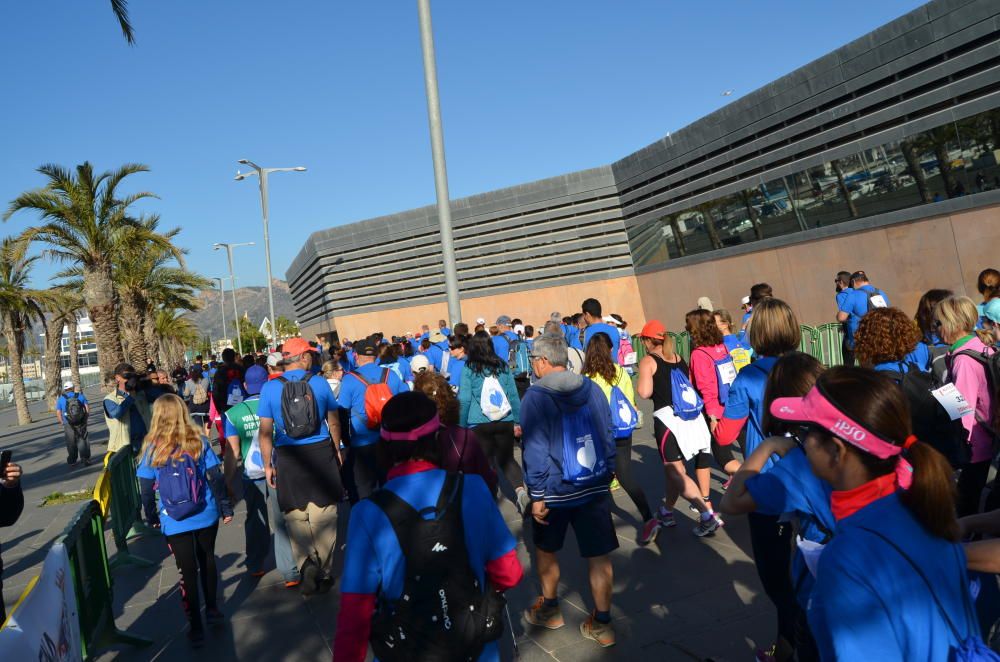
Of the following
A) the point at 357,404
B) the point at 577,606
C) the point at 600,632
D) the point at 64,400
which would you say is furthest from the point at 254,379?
the point at 64,400

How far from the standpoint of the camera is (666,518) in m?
6.53

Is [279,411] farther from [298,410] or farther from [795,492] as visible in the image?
[795,492]

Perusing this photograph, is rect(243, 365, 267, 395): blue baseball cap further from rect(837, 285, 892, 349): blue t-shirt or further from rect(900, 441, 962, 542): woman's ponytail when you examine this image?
rect(900, 441, 962, 542): woman's ponytail

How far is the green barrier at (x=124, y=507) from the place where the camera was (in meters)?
7.50

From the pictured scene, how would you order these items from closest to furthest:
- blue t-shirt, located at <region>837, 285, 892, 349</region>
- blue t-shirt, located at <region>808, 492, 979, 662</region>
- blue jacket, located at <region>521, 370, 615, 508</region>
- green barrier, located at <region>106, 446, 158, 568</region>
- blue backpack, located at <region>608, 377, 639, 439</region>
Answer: blue t-shirt, located at <region>808, 492, 979, 662</region>
blue jacket, located at <region>521, 370, 615, 508</region>
blue backpack, located at <region>608, 377, 639, 439</region>
green barrier, located at <region>106, 446, 158, 568</region>
blue t-shirt, located at <region>837, 285, 892, 349</region>

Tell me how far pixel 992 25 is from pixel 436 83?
28.8 ft

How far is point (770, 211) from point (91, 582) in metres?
17.3

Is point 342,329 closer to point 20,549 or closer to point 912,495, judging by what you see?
point 20,549

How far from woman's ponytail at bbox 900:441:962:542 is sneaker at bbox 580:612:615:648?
292 centimetres

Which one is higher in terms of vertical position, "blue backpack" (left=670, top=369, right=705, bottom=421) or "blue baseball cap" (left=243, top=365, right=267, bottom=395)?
"blue baseball cap" (left=243, top=365, right=267, bottom=395)

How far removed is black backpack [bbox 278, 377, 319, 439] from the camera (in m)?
6.00

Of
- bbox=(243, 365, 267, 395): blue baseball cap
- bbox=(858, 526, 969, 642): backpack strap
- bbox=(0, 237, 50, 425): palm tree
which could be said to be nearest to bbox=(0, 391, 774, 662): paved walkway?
bbox=(243, 365, 267, 395): blue baseball cap

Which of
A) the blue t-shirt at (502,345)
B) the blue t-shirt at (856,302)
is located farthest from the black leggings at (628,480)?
the blue t-shirt at (856,302)

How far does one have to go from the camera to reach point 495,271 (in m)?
29.7
